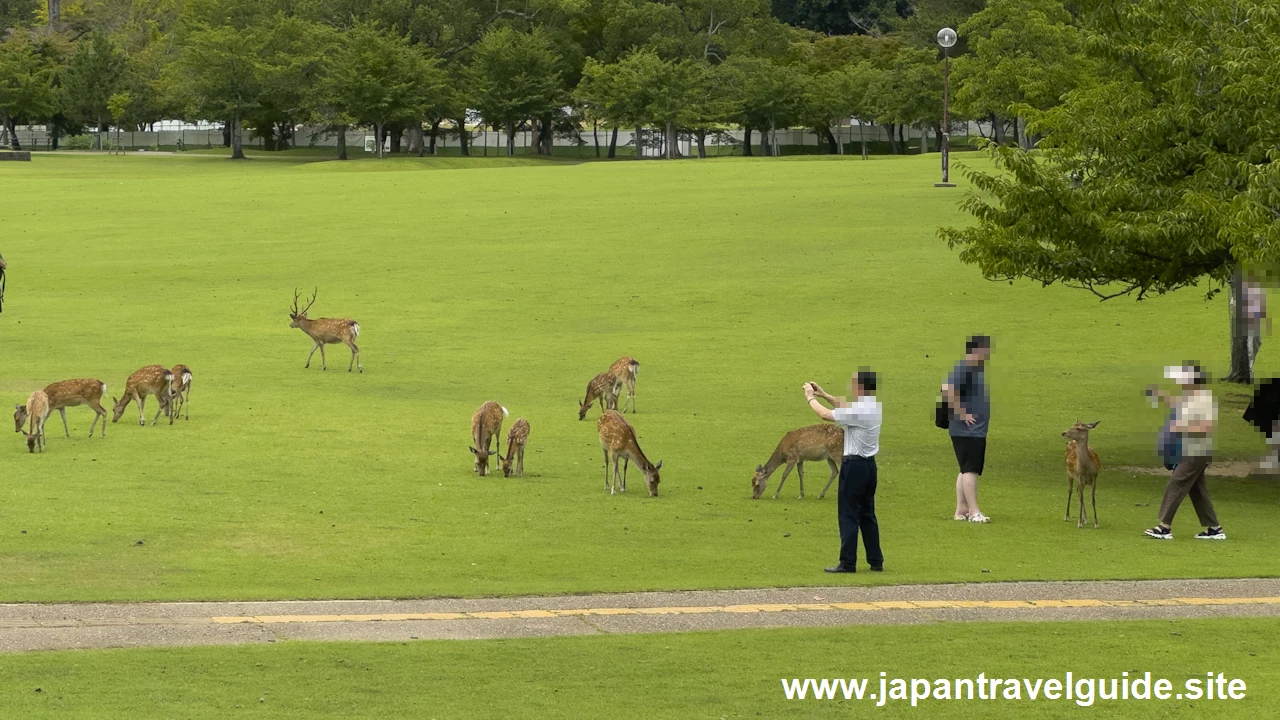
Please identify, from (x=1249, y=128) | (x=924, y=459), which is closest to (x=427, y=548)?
(x=924, y=459)

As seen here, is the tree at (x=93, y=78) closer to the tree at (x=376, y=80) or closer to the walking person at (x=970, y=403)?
the tree at (x=376, y=80)

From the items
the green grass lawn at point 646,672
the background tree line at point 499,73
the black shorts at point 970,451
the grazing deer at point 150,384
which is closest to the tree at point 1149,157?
the black shorts at point 970,451

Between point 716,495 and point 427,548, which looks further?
point 716,495

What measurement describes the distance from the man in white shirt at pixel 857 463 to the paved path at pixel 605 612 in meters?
0.62

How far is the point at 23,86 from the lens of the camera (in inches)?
4323

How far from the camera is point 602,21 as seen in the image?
4493 inches

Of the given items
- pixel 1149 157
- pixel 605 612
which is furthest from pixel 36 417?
pixel 1149 157

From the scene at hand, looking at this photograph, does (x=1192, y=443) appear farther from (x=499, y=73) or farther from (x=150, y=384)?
(x=499, y=73)

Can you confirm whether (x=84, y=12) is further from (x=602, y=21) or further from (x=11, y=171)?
(x=11, y=171)

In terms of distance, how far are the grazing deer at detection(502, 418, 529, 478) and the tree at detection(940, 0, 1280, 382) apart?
6.93 m

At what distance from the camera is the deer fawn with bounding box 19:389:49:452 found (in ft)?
68.0

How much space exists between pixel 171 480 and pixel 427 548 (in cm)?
481

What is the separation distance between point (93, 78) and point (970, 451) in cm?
Answer: 10607

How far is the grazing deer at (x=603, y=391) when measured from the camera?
81.0 feet
